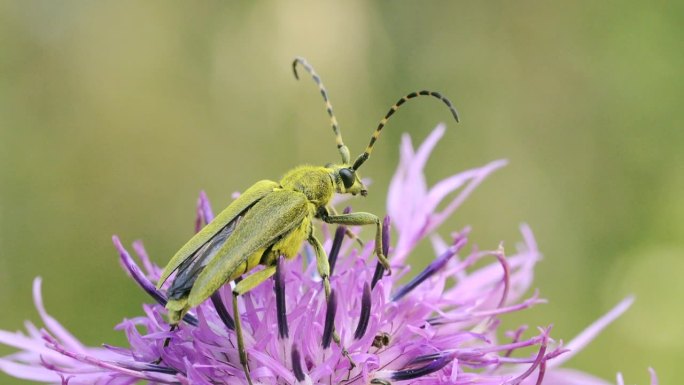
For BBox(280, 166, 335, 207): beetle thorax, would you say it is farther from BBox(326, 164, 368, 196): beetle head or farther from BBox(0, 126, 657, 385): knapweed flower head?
BBox(0, 126, 657, 385): knapweed flower head

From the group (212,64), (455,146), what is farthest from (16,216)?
(455,146)

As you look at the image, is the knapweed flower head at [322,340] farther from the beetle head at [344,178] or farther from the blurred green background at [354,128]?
the blurred green background at [354,128]

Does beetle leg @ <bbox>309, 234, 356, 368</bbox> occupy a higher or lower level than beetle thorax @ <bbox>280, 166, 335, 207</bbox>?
lower

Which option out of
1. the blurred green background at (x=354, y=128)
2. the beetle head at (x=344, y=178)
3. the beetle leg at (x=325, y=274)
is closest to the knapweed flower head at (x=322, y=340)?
the beetle leg at (x=325, y=274)

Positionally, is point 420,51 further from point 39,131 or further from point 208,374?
point 208,374

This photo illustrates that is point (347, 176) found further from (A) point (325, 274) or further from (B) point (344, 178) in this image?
(A) point (325, 274)

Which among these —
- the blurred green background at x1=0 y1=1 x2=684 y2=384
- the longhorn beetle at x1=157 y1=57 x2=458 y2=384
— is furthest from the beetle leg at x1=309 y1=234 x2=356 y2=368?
the blurred green background at x1=0 y1=1 x2=684 y2=384

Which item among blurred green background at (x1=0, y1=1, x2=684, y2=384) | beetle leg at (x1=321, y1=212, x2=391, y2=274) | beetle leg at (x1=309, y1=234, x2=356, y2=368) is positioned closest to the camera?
beetle leg at (x1=309, y1=234, x2=356, y2=368)
